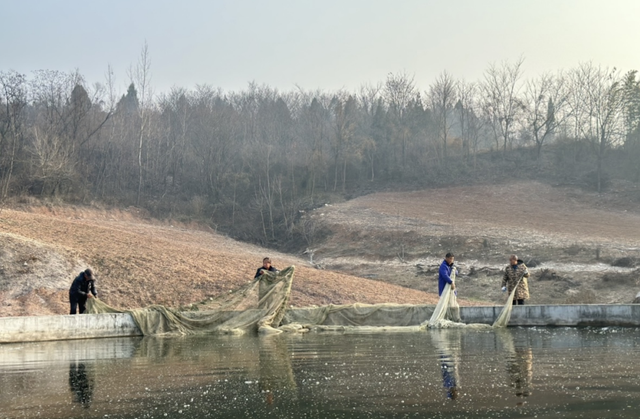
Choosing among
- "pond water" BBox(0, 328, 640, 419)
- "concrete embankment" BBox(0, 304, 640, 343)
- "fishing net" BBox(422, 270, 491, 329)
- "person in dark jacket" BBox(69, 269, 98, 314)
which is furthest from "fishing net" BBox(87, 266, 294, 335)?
"fishing net" BBox(422, 270, 491, 329)

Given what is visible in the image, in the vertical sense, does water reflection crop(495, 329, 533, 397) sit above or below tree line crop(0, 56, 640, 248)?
below

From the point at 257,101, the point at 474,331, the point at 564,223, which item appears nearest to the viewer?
the point at 474,331

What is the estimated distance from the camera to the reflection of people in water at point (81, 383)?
9.51m

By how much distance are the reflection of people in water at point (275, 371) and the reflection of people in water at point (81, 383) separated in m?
2.41

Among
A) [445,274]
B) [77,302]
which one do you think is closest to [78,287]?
[77,302]

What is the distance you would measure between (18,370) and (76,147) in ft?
157

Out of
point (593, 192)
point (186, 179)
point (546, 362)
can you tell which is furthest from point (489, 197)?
point (546, 362)

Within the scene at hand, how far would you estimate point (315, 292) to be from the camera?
2573cm

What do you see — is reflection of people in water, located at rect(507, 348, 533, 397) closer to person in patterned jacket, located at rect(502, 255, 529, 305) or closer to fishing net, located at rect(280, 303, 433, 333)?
person in patterned jacket, located at rect(502, 255, 529, 305)

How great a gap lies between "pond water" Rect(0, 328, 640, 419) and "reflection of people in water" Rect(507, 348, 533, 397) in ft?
0.07

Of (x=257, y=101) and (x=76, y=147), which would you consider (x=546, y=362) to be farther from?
(x=257, y=101)

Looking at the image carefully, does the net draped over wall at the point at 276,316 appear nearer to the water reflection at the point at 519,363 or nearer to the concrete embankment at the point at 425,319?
the concrete embankment at the point at 425,319

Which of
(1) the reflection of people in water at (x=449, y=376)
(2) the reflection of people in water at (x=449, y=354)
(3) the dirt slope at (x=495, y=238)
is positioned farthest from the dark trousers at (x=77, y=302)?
(3) the dirt slope at (x=495, y=238)

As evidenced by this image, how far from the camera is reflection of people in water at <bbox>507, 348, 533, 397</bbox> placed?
9.56 metres
